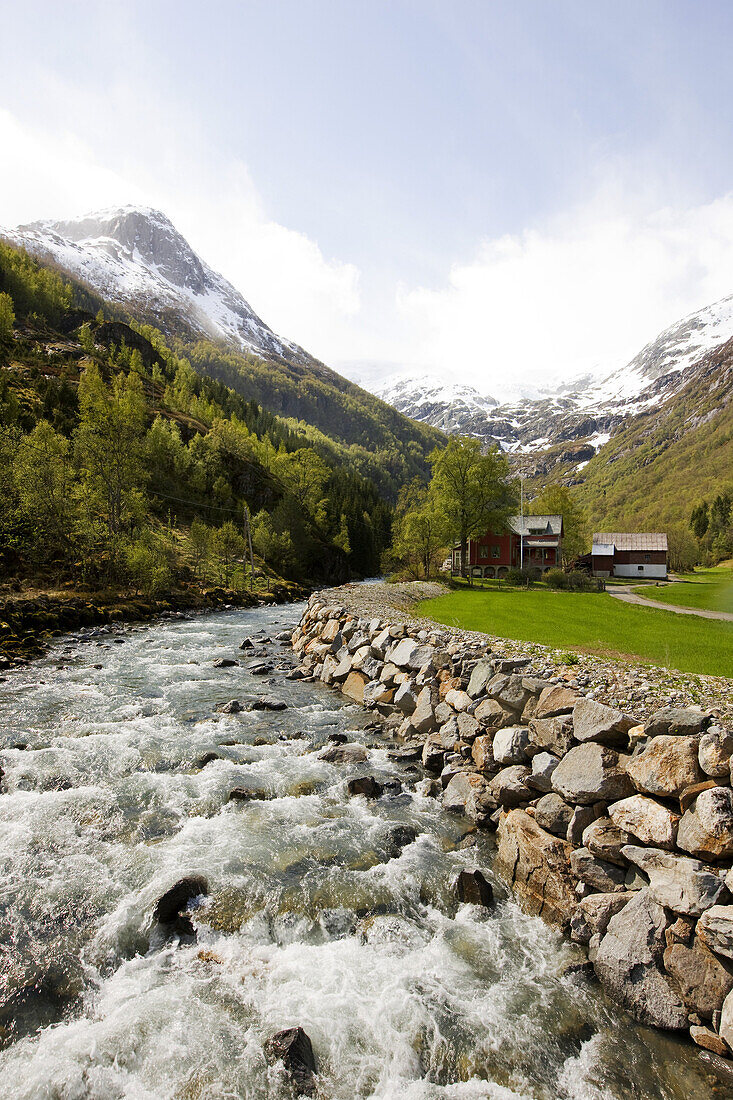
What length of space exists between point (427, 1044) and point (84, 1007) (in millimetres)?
4450

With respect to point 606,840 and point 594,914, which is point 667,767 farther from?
point 594,914

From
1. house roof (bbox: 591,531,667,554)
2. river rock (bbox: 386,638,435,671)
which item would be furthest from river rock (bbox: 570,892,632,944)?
house roof (bbox: 591,531,667,554)

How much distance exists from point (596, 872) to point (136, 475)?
5379 cm

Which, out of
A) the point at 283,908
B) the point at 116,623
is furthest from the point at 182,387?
the point at 283,908

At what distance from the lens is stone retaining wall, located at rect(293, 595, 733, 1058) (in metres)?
5.95

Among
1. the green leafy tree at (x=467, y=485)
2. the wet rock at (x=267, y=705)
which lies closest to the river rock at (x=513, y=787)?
the wet rock at (x=267, y=705)

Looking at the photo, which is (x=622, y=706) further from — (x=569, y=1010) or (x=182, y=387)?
(x=182, y=387)

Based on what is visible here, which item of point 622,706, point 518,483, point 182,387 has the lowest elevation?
point 622,706

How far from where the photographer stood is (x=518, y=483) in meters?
63.3

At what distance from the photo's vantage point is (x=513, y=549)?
66.9 m

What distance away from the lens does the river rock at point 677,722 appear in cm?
743

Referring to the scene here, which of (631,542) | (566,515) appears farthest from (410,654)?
(631,542)

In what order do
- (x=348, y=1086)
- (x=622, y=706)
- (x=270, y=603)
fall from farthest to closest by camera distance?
1. (x=270, y=603)
2. (x=622, y=706)
3. (x=348, y=1086)

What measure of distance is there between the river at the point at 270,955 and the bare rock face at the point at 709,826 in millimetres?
2222
